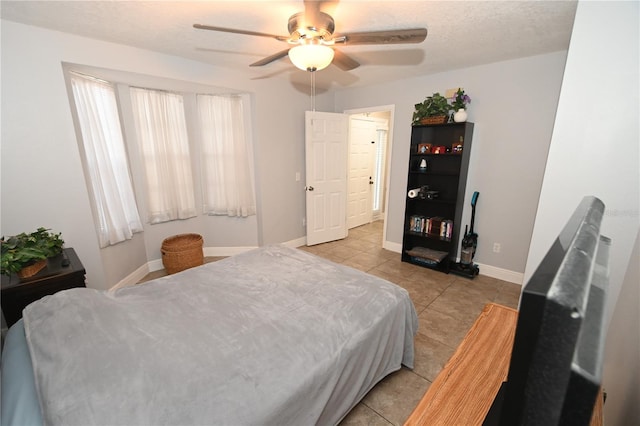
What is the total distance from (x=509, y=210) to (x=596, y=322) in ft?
10.9

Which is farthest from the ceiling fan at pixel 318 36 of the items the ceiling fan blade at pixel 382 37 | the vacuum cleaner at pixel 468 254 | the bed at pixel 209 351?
the vacuum cleaner at pixel 468 254

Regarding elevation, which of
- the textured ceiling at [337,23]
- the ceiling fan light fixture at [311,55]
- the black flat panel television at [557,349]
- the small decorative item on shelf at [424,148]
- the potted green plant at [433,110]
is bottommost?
the black flat panel television at [557,349]

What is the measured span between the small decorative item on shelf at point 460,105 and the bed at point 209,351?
2.31 meters

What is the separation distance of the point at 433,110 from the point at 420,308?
7.51 ft

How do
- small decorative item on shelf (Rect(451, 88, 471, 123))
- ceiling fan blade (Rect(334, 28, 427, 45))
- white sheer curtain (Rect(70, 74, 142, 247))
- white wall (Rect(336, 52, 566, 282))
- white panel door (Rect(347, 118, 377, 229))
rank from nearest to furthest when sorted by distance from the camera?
ceiling fan blade (Rect(334, 28, 427, 45)), white sheer curtain (Rect(70, 74, 142, 247)), white wall (Rect(336, 52, 566, 282)), small decorative item on shelf (Rect(451, 88, 471, 123)), white panel door (Rect(347, 118, 377, 229))

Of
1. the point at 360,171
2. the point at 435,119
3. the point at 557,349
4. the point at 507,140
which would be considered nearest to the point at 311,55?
the point at 557,349

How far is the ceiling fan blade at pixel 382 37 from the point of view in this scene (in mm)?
1600

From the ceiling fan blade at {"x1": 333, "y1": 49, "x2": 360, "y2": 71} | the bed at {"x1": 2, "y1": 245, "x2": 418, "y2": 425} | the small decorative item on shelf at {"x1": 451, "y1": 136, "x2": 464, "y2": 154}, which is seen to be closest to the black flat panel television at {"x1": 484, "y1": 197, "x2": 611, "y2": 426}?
the bed at {"x1": 2, "y1": 245, "x2": 418, "y2": 425}

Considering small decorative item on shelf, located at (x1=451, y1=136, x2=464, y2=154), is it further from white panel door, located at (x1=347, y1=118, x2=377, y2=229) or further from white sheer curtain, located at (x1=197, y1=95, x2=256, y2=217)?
white sheer curtain, located at (x1=197, y1=95, x2=256, y2=217)

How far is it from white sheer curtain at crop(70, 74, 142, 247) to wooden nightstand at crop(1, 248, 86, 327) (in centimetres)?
83

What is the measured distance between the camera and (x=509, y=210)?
308 cm

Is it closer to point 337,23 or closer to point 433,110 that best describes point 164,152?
point 337,23

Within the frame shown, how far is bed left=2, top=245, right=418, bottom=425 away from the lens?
37.6 inches

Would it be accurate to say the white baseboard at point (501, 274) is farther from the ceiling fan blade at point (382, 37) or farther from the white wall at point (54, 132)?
the white wall at point (54, 132)
